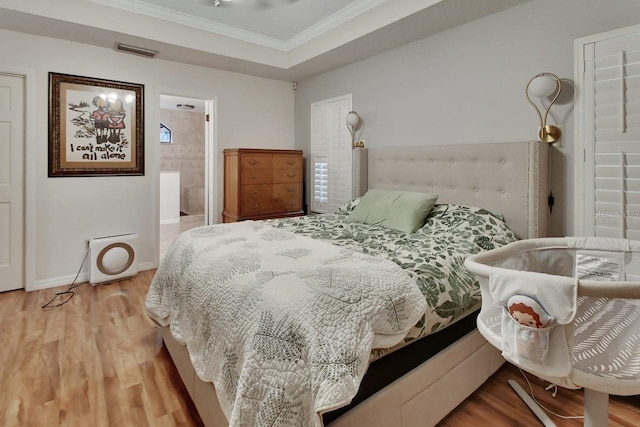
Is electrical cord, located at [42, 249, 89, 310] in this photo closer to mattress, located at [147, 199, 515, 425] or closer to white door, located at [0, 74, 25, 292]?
white door, located at [0, 74, 25, 292]

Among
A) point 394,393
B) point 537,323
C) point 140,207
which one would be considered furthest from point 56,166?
point 537,323

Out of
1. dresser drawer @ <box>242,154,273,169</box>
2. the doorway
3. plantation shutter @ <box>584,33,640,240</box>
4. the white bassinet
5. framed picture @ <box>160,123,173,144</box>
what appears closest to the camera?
the white bassinet

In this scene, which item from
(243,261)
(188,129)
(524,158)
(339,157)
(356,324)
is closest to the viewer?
(356,324)

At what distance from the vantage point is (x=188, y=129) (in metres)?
8.00

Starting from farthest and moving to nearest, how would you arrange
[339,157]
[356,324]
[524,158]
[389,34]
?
[339,157]
[389,34]
[524,158]
[356,324]

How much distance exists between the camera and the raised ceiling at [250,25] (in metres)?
2.74

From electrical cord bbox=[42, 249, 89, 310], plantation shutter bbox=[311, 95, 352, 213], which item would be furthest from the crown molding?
electrical cord bbox=[42, 249, 89, 310]

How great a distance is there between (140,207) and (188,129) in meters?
4.68

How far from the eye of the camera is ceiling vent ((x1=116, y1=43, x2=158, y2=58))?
3.36 m

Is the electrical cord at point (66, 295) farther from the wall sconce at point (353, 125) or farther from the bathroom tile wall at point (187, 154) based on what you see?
the bathroom tile wall at point (187, 154)

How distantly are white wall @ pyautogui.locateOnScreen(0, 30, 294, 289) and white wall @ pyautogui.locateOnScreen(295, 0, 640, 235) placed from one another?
1.67 m

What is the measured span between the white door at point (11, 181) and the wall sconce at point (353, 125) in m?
3.13

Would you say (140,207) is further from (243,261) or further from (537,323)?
(537,323)

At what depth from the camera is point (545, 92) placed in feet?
7.36
